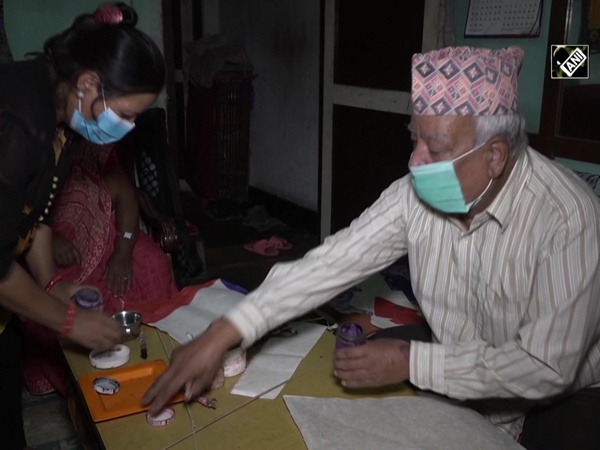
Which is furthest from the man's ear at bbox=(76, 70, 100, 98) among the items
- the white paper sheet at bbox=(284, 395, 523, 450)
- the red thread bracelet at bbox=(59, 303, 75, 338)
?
the white paper sheet at bbox=(284, 395, 523, 450)

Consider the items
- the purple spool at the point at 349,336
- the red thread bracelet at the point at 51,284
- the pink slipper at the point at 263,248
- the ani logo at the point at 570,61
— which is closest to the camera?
the purple spool at the point at 349,336

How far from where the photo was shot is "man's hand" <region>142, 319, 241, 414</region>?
4.29 ft

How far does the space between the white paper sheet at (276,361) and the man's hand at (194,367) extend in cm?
12

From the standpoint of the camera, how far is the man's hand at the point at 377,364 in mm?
1320

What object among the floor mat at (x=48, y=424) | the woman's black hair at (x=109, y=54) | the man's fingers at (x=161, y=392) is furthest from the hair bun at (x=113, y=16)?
the floor mat at (x=48, y=424)

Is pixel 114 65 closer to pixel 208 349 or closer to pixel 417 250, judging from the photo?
pixel 208 349

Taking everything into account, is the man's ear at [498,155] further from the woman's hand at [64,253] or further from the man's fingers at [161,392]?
the woman's hand at [64,253]

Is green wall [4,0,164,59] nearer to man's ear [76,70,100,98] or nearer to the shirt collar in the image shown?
man's ear [76,70,100,98]

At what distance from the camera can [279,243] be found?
15.4 feet

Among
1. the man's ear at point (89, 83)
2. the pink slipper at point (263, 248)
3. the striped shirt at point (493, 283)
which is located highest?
the man's ear at point (89, 83)

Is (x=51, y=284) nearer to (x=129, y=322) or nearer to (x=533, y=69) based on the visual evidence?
(x=129, y=322)

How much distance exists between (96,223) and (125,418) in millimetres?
1467

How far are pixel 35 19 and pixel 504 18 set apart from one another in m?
2.11

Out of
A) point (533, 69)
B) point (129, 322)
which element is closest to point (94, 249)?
point (129, 322)
